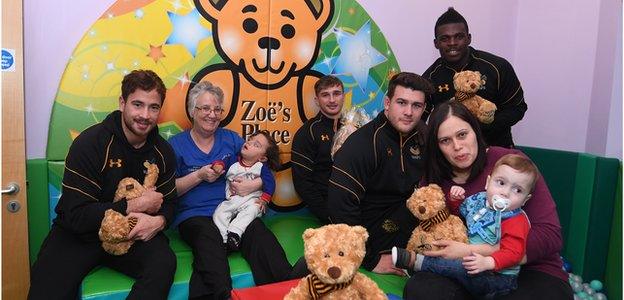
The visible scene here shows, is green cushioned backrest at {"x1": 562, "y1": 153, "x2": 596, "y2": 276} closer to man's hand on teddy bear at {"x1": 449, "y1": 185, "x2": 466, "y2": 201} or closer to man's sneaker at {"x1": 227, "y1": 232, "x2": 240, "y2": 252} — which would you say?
man's hand on teddy bear at {"x1": 449, "y1": 185, "x2": 466, "y2": 201}

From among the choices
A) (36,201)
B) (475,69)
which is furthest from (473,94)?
(36,201)

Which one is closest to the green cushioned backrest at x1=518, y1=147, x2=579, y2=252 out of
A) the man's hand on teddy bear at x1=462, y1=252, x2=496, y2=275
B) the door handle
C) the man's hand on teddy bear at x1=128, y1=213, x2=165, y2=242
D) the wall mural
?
the wall mural

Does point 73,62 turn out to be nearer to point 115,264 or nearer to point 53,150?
point 53,150

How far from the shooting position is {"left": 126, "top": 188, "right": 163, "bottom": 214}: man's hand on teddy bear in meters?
2.26

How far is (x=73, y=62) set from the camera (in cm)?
267

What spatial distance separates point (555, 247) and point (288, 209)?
6.13 ft

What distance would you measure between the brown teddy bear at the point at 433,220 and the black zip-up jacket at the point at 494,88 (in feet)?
3.77

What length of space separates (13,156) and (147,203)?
828 mm

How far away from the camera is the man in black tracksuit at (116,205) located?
2.10 metres

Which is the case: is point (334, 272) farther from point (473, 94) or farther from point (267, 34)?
point (267, 34)

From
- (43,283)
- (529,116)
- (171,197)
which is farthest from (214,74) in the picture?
(529,116)

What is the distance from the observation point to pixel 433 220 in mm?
2062

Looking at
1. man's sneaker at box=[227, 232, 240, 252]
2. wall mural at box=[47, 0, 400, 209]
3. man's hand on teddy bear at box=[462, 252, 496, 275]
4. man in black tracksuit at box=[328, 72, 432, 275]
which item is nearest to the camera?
man's hand on teddy bear at box=[462, 252, 496, 275]

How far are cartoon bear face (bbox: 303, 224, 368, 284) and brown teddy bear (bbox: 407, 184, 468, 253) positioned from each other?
602 millimetres
